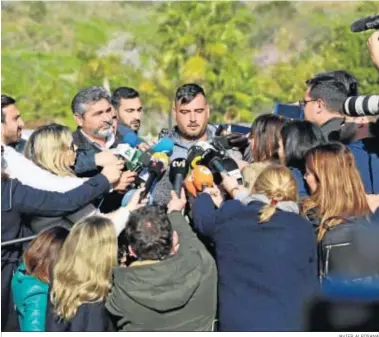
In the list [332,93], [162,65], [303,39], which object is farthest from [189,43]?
[332,93]

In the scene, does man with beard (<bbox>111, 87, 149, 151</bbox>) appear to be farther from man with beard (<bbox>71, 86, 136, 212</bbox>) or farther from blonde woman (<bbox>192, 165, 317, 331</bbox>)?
blonde woman (<bbox>192, 165, 317, 331</bbox>)

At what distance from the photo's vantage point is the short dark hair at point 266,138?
5.14 meters

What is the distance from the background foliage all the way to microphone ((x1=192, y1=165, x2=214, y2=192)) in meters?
26.8

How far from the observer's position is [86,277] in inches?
168

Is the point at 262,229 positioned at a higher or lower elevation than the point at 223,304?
higher

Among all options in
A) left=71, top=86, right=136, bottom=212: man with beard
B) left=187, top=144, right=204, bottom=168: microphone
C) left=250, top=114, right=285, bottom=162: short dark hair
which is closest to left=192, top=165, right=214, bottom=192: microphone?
left=187, top=144, right=204, bottom=168: microphone

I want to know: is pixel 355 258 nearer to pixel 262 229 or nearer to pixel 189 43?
pixel 262 229

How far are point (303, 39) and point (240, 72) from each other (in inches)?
366

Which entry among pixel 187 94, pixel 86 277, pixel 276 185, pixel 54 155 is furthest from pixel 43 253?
pixel 187 94

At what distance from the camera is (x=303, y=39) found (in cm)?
4631

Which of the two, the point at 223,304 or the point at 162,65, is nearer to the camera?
the point at 223,304

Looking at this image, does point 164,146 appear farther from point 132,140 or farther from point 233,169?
point 233,169

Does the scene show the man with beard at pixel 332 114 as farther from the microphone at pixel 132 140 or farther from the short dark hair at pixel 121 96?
the short dark hair at pixel 121 96

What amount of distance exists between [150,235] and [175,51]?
34975 millimetres
